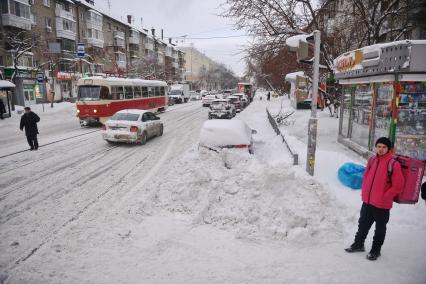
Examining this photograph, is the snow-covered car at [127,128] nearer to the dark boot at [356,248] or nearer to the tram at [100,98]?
the tram at [100,98]

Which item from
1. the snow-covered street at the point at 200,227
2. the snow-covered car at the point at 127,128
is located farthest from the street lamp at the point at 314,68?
the snow-covered car at the point at 127,128

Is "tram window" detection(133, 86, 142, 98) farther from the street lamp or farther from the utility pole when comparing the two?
the utility pole

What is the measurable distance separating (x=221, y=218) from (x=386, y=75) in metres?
6.10

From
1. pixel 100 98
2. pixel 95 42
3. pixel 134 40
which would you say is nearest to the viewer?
pixel 100 98

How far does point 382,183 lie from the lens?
435cm

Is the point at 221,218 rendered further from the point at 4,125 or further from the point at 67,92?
the point at 67,92

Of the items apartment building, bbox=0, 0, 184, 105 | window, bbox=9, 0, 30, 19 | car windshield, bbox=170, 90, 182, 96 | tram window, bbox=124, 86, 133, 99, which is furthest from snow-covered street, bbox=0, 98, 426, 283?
car windshield, bbox=170, 90, 182, 96

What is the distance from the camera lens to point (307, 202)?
5699 mm

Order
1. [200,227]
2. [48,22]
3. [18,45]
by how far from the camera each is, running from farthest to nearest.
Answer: [48,22], [18,45], [200,227]

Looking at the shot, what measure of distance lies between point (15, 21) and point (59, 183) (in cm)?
3504

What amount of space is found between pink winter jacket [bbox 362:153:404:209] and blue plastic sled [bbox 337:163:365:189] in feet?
7.48

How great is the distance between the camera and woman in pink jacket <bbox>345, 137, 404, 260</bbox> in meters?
4.28

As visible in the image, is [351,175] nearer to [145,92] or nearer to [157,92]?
[145,92]

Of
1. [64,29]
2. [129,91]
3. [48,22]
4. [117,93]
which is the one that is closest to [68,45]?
[64,29]
